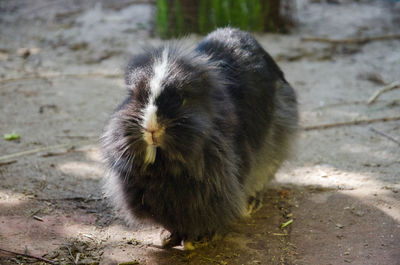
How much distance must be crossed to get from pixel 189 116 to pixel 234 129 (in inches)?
22.6

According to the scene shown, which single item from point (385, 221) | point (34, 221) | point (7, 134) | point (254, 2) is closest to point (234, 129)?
point (385, 221)

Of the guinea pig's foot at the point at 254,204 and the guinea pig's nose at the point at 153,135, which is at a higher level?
the guinea pig's nose at the point at 153,135

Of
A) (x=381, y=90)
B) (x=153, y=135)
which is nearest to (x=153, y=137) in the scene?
(x=153, y=135)

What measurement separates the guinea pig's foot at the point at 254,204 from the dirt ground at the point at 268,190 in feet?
0.22

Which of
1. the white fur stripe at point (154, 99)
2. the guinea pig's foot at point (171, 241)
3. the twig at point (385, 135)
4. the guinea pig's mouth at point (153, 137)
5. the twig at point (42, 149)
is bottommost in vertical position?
the guinea pig's foot at point (171, 241)

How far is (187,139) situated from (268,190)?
157 centimetres

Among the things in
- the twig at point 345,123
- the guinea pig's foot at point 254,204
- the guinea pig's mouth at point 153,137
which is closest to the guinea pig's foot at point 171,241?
the guinea pig's foot at point 254,204

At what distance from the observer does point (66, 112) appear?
198 inches

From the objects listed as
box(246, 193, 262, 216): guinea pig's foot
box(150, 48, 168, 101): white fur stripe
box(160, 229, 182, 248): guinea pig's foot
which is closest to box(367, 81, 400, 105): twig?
box(246, 193, 262, 216): guinea pig's foot

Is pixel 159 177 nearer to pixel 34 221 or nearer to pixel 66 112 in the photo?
pixel 34 221

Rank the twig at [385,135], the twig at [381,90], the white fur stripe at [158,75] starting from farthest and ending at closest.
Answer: the twig at [381,90] → the twig at [385,135] → the white fur stripe at [158,75]

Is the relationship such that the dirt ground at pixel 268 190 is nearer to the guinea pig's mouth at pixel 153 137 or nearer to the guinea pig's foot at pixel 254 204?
the guinea pig's foot at pixel 254 204

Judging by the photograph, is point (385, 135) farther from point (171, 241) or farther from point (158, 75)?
point (158, 75)

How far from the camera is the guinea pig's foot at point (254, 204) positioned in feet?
11.3
